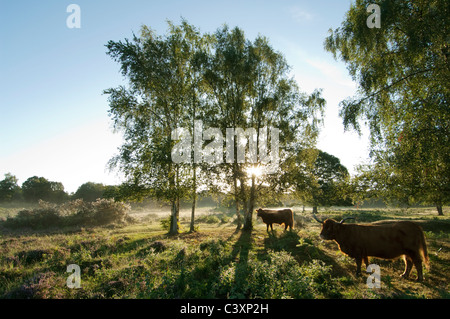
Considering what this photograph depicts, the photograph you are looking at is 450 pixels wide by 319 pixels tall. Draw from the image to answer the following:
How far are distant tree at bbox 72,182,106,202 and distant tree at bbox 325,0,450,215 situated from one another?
5227 cm

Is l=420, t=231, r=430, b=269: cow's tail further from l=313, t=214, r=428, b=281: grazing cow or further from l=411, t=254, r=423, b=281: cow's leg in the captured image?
l=411, t=254, r=423, b=281: cow's leg

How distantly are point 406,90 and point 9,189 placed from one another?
254ft

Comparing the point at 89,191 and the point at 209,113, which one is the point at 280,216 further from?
the point at 89,191

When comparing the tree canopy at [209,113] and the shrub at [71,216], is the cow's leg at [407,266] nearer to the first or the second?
the tree canopy at [209,113]

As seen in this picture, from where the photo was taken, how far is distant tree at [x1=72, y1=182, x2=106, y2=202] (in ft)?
158

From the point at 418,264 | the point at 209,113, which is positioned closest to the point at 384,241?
the point at 418,264

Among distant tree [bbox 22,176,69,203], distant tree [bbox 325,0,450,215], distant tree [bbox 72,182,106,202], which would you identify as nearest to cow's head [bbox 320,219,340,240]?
distant tree [bbox 325,0,450,215]

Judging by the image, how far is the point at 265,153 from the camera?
18.4 metres

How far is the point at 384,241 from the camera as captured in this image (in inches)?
314

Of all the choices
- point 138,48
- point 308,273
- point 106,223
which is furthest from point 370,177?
point 106,223

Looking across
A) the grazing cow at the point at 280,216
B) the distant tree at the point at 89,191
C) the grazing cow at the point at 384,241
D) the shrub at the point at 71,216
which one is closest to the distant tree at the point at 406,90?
the grazing cow at the point at 384,241

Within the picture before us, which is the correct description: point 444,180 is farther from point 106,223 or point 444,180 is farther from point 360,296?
point 106,223

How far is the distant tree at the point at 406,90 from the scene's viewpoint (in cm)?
823

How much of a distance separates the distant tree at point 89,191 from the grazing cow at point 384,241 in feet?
168
